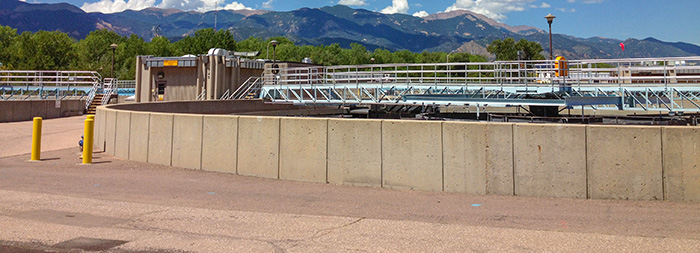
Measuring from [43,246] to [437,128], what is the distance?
21.1 ft

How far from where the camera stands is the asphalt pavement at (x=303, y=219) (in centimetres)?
596

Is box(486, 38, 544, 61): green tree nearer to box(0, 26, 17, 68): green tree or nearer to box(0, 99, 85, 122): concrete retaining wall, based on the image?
box(0, 99, 85, 122): concrete retaining wall

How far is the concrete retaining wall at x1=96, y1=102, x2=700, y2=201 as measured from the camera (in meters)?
8.20

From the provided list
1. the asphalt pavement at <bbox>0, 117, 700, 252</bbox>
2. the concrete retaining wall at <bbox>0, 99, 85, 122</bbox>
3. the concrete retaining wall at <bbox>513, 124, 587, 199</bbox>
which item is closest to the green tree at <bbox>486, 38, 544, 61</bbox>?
the concrete retaining wall at <bbox>0, 99, 85, 122</bbox>

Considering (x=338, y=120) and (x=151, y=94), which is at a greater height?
(x=151, y=94)

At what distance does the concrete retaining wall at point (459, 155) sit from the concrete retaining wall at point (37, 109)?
2054cm

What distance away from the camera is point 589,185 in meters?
8.53

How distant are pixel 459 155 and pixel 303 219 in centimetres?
340

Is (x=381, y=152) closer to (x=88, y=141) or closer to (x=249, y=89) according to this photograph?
(x=88, y=141)

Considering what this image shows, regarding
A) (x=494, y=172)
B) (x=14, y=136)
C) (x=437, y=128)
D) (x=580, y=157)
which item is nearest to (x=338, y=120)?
(x=437, y=128)

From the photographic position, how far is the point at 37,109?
2972 centimetres

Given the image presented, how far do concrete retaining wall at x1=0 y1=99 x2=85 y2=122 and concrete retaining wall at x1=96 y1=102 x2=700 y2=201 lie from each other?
2054cm

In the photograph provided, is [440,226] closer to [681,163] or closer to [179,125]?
[681,163]

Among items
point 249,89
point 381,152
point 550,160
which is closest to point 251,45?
point 249,89
